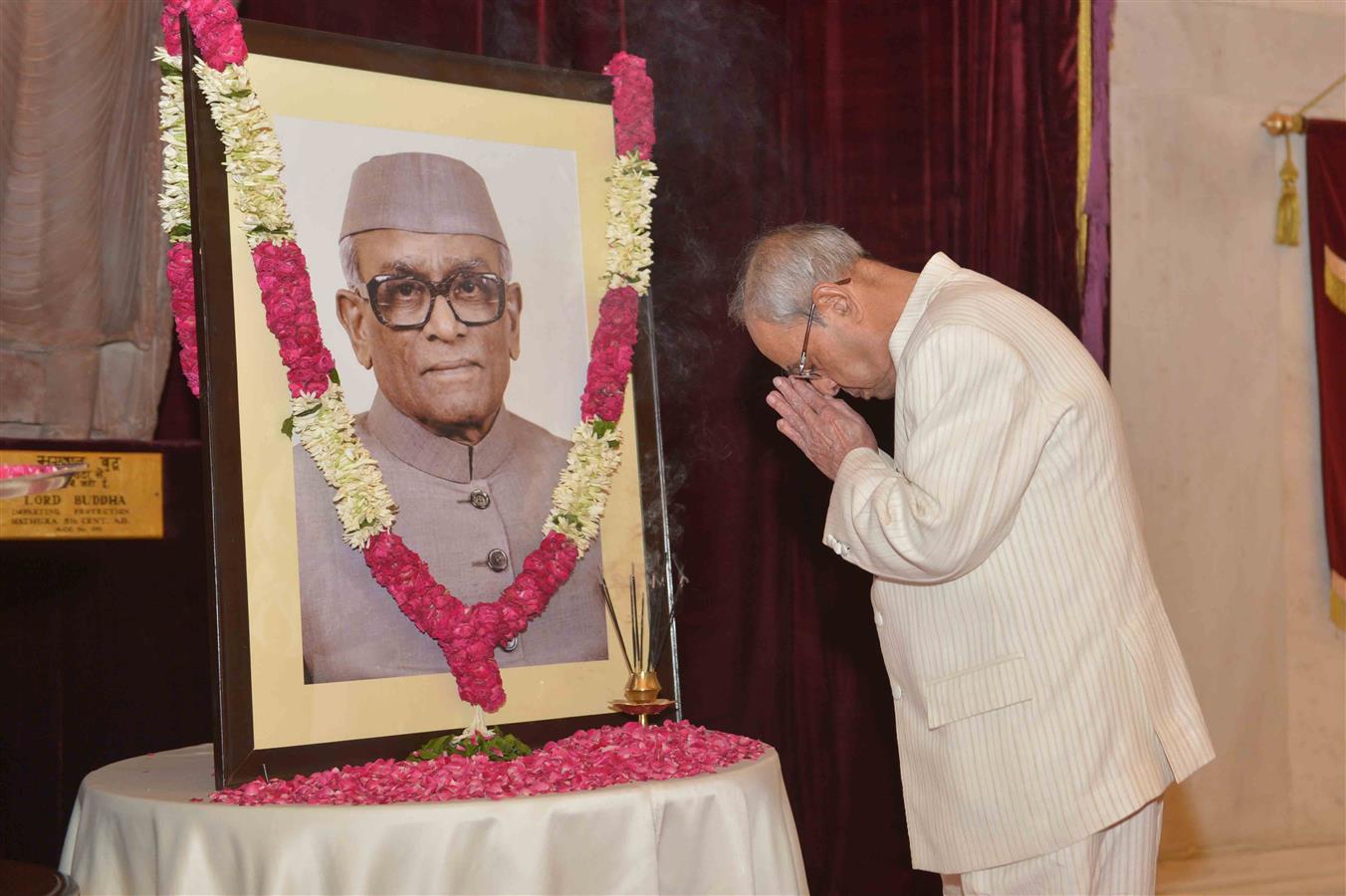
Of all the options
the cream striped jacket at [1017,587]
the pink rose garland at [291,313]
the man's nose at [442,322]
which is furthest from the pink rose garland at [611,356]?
the cream striped jacket at [1017,587]

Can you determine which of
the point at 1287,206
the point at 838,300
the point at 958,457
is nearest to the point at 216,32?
the point at 838,300

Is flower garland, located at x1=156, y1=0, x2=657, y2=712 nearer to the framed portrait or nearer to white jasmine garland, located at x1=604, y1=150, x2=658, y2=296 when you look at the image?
the framed portrait

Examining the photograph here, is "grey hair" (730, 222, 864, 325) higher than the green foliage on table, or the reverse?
"grey hair" (730, 222, 864, 325)

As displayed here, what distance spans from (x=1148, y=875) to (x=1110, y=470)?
74cm

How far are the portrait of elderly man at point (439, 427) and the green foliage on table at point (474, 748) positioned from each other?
0.16m

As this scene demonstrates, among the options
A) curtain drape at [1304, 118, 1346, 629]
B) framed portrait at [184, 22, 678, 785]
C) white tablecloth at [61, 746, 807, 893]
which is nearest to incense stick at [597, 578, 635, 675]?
framed portrait at [184, 22, 678, 785]

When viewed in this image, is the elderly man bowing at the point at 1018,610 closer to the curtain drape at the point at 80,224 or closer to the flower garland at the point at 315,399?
the flower garland at the point at 315,399

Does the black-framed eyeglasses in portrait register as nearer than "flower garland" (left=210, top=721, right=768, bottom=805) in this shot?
No

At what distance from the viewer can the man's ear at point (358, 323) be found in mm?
2842

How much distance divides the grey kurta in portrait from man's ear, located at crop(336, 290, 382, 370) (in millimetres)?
94

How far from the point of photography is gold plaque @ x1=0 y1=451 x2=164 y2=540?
3582 millimetres

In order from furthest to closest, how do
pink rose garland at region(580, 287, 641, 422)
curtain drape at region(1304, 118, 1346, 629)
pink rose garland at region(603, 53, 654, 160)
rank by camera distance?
curtain drape at region(1304, 118, 1346, 629) → pink rose garland at region(603, 53, 654, 160) → pink rose garland at region(580, 287, 641, 422)

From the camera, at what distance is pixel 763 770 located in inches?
104

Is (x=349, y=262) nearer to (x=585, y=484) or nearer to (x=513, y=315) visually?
(x=513, y=315)
